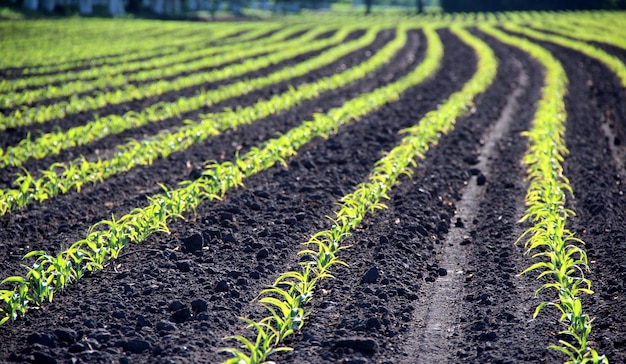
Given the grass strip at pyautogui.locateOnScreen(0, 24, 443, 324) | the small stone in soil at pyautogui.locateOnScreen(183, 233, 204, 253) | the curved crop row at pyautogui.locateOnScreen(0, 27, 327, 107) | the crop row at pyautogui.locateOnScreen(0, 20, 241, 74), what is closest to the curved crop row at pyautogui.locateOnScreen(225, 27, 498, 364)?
the small stone in soil at pyautogui.locateOnScreen(183, 233, 204, 253)

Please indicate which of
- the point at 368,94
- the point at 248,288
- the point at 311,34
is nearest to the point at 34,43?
the point at 311,34

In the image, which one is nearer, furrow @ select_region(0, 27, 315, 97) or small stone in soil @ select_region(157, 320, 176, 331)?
small stone in soil @ select_region(157, 320, 176, 331)

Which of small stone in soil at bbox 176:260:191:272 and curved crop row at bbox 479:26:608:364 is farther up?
curved crop row at bbox 479:26:608:364

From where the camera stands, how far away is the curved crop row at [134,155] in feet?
25.2

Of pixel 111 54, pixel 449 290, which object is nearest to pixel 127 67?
pixel 111 54

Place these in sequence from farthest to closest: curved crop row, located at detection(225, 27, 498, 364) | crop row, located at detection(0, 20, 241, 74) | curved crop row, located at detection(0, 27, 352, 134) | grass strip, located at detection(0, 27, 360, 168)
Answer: crop row, located at detection(0, 20, 241, 74)
curved crop row, located at detection(0, 27, 352, 134)
grass strip, located at detection(0, 27, 360, 168)
curved crop row, located at detection(225, 27, 498, 364)

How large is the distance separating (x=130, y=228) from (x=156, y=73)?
1372cm

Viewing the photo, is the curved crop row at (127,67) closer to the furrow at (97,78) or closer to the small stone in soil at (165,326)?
the furrow at (97,78)

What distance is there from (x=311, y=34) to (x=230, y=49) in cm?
1175

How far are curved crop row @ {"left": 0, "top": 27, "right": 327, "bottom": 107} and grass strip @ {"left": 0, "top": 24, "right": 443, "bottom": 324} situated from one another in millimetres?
6582

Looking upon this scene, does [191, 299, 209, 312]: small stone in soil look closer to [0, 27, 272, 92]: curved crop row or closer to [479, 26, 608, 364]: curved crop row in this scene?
[479, 26, 608, 364]: curved crop row

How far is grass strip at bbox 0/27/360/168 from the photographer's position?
32.3ft

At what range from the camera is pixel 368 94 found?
51.5 ft

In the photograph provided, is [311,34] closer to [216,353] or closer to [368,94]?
[368,94]
